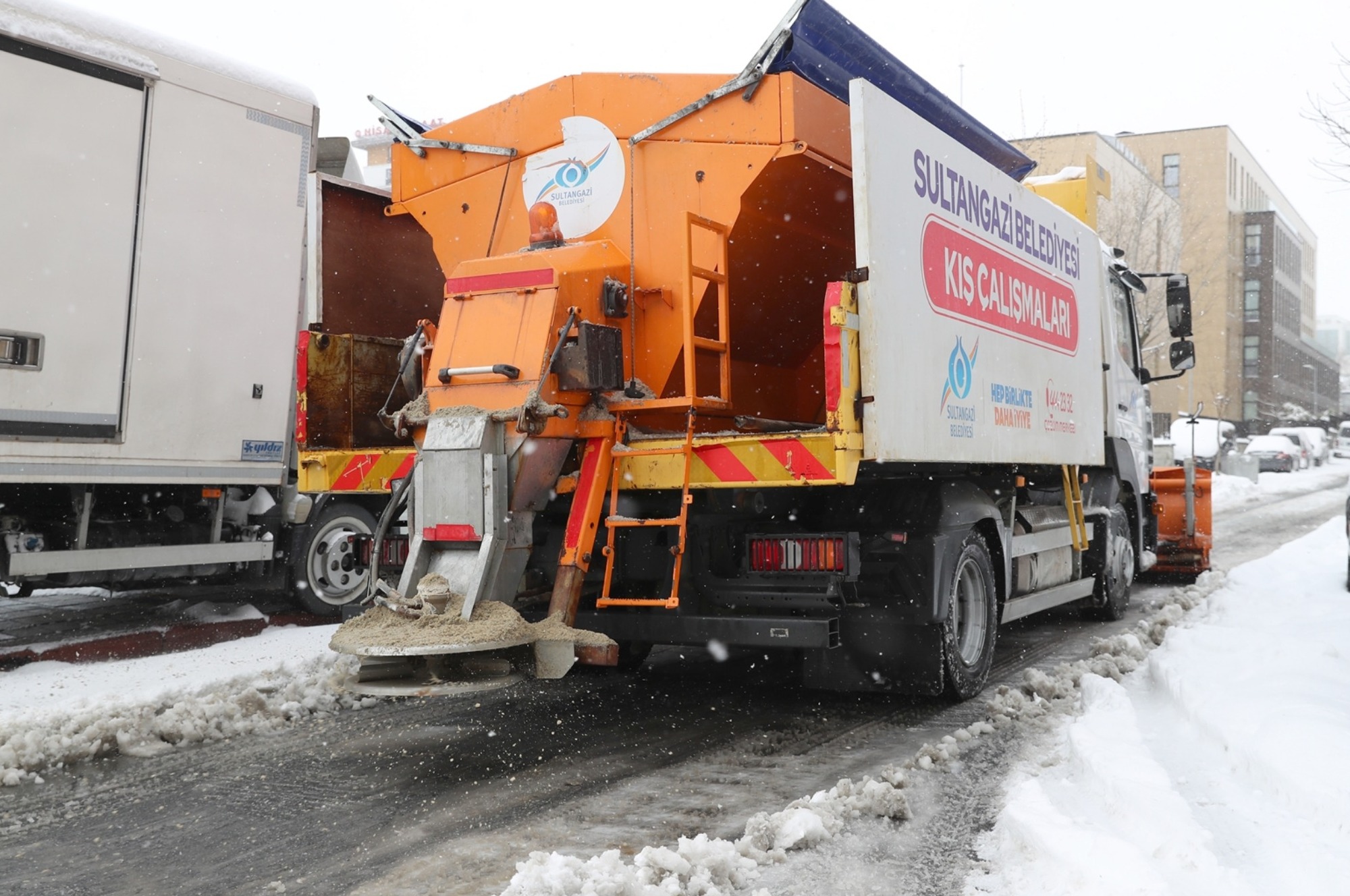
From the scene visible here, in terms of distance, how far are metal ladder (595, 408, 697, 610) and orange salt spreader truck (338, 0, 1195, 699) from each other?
2 centimetres

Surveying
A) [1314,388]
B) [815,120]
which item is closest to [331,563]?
[815,120]

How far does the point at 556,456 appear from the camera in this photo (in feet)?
16.3

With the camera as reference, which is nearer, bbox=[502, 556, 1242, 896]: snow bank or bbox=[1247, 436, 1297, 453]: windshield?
bbox=[502, 556, 1242, 896]: snow bank

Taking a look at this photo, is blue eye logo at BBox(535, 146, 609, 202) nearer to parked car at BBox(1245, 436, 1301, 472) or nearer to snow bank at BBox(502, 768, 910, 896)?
snow bank at BBox(502, 768, 910, 896)

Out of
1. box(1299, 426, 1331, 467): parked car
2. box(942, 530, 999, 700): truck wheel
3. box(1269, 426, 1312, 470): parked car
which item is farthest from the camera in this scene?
box(1299, 426, 1331, 467): parked car

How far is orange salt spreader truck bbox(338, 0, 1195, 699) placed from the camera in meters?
4.71

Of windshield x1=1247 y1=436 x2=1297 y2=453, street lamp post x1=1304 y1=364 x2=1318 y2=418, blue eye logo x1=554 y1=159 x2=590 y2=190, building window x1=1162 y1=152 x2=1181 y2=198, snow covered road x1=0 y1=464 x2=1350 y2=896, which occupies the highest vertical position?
Result: building window x1=1162 y1=152 x2=1181 y2=198

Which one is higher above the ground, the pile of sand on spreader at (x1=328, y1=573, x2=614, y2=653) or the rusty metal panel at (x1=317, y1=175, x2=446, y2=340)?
the rusty metal panel at (x1=317, y1=175, x2=446, y2=340)

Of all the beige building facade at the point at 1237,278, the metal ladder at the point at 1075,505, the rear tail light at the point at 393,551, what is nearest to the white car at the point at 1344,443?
the beige building facade at the point at 1237,278

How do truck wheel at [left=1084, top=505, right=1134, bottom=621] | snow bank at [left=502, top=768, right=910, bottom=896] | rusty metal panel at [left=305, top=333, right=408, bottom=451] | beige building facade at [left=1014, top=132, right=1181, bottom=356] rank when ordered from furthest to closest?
beige building facade at [left=1014, top=132, right=1181, bottom=356] → truck wheel at [left=1084, top=505, right=1134, bottom=621] → rusty metal panel at [left=305, top=333, right=408, bottom=451] → snow bank at [left=502, top=768, right=910, bottom=896]

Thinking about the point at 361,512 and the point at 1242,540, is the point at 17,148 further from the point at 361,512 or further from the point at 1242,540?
the point at 1242,540

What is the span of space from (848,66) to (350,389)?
338cm

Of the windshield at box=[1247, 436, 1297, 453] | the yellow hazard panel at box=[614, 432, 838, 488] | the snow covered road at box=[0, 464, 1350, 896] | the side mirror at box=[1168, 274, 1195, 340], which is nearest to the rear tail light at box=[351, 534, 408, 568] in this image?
the snow covered road at box=[0, 464, 1350, 896]

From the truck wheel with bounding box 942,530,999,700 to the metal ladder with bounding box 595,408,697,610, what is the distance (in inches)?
60.1
